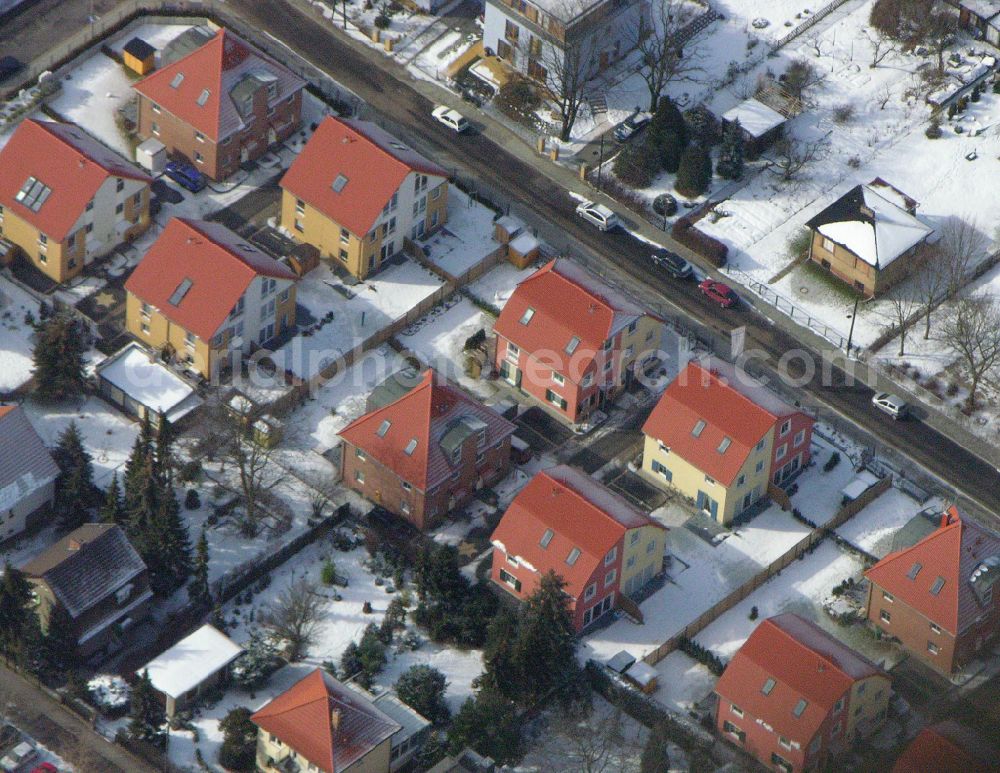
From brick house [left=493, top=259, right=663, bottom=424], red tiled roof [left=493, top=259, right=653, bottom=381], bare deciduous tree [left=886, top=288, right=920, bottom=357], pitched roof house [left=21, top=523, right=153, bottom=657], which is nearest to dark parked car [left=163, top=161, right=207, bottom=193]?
brick house [left=493, top=259, right=663, bottom=424]

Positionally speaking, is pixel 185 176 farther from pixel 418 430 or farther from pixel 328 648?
pixel 328 648

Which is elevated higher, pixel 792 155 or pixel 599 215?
pixel 792 155

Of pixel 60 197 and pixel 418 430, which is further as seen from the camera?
pixel 60 197

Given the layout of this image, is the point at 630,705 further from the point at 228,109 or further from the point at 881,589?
Result: the point at 228,109

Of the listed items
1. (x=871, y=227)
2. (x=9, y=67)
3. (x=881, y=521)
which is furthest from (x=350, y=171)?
(x=881, y=521)

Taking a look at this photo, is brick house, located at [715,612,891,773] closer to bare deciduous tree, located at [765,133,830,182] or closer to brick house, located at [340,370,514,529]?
brick house, located at [340,370,514,529]

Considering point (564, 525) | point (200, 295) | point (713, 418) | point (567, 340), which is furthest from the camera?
point (567, 340)

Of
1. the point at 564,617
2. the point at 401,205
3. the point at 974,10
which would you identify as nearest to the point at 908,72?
the point at 974,10
